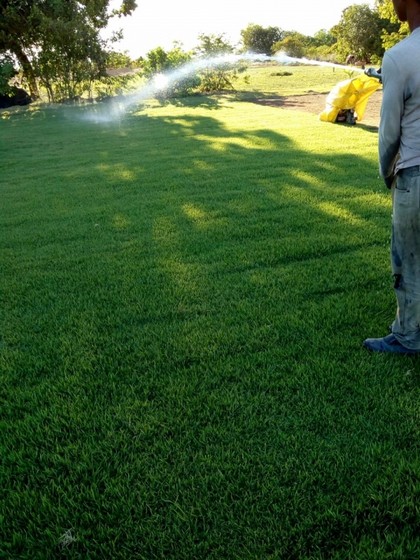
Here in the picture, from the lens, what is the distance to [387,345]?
2.67m

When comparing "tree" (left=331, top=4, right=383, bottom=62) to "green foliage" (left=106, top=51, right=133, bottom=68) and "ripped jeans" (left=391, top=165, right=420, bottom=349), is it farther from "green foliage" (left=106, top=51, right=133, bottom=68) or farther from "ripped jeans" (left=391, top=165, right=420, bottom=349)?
"ripped jeans" (left=391, top=165, right=420, bottom=349)

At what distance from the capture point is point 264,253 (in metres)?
4.12

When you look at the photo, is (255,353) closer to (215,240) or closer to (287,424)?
(287,424)

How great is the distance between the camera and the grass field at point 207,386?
1.71 meters

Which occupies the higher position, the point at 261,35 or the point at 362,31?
the point at 261,35

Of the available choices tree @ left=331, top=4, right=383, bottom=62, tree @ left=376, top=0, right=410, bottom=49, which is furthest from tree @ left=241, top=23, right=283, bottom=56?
tree @ left=376, top=0, right=410, bottom=49

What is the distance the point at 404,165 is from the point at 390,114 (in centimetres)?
27

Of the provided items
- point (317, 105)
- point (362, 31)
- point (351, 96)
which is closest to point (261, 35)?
point (362, 31)

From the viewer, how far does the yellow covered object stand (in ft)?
36.4

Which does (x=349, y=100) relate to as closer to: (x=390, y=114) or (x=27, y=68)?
(x=390, y=114)

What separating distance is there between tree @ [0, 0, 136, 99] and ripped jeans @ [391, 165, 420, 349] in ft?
73.1

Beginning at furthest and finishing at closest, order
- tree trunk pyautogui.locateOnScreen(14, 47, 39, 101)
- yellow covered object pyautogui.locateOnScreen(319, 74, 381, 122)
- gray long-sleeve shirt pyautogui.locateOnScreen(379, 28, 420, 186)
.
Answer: tree trunk pyautogui.locateOnScreen(14, 47, 39, 101)
yellow covered object pyautogui.locateOnScreen(319, 74, 381, 122)
gray long-sleeve shirt pyautogui.locateOnScreen(379, 28, 420, 186)

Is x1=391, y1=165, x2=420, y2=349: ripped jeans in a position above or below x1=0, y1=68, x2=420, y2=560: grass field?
above

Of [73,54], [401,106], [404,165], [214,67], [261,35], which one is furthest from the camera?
[261,35]
